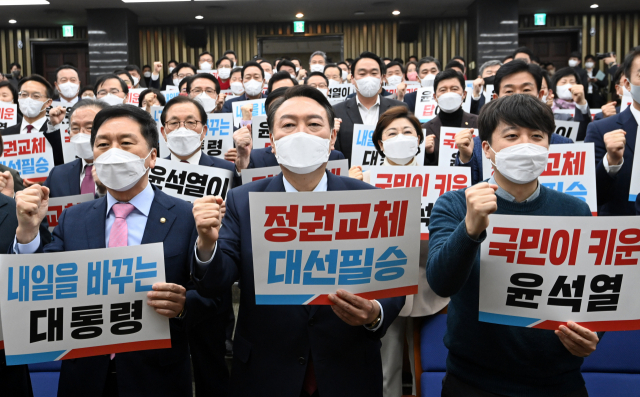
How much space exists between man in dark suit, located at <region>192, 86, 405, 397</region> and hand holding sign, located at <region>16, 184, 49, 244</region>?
0.60 m

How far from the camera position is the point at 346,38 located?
14.9 metres

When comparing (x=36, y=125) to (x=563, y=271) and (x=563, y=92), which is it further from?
(x=563, y=92)

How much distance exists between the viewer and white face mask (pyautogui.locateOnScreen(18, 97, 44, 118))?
4848mm

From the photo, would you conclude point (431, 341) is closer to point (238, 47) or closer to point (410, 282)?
point (410, 282)

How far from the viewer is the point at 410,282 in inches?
68.1

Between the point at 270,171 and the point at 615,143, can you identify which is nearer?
the point at 615,143

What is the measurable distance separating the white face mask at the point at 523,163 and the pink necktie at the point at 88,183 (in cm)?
235

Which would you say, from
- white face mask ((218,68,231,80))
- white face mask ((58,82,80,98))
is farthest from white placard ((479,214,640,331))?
white face mask ((218,68,231,80))

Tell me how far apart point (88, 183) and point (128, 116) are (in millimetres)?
1181

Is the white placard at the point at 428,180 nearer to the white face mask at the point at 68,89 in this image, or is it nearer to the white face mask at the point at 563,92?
the white face mask at the point at 563,92

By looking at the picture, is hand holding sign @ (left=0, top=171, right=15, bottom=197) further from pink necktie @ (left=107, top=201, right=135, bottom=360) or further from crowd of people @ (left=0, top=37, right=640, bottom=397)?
pink necktie @ (left=107, top=201, right=135, bottom=360)

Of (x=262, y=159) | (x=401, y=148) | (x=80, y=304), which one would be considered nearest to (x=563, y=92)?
(x=401, y=148)

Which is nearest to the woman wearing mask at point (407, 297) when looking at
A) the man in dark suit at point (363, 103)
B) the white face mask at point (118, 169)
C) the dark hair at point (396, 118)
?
the dark hair at point (396, 118)

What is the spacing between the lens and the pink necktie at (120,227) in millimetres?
2014
